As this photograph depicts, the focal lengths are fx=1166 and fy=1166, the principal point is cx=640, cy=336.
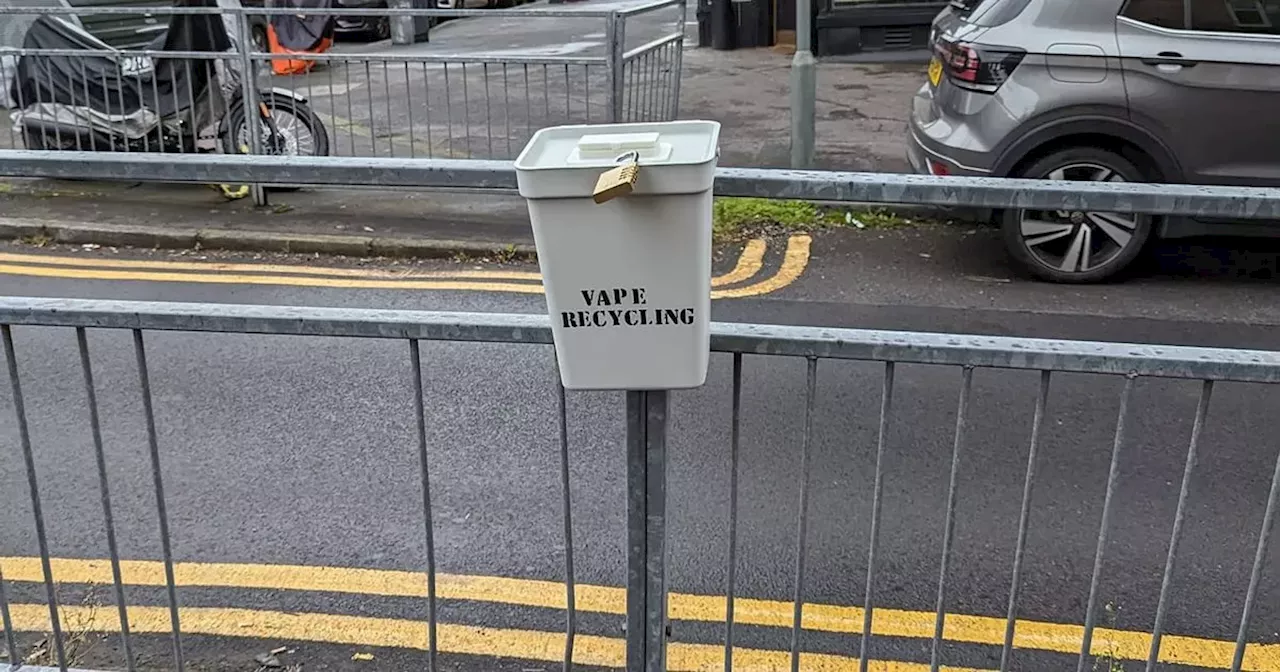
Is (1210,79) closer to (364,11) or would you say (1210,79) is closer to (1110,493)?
(1110,493)

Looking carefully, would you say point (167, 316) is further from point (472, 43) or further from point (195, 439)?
point (472, 43)

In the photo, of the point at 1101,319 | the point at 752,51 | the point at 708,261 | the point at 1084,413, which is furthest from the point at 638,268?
the point at 752,51

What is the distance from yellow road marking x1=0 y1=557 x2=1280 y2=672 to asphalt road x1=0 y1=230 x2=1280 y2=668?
0.16 feet

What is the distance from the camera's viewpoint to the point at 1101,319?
Answer: 603cm

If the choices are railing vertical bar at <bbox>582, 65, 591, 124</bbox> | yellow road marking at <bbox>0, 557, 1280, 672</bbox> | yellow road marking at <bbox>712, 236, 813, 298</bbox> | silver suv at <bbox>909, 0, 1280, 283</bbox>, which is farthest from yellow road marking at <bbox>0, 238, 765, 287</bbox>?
yellow road marking at <bbox>0, 557, 1280, 672</bbox>

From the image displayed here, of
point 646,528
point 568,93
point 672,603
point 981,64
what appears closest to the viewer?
point 646,528

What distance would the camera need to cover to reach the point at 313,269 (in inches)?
273

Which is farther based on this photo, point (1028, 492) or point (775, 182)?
point (1028, 492)

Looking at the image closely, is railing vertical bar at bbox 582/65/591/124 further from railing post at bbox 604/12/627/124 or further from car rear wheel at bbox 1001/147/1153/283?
car rear wheel at bbox 1001/147/1153/283

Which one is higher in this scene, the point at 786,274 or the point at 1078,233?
the point at 1078,233

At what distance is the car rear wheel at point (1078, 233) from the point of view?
252 inches

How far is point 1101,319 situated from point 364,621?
4.21 m

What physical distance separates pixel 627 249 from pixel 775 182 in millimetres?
413

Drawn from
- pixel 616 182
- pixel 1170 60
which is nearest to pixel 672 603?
pixel 616 182
